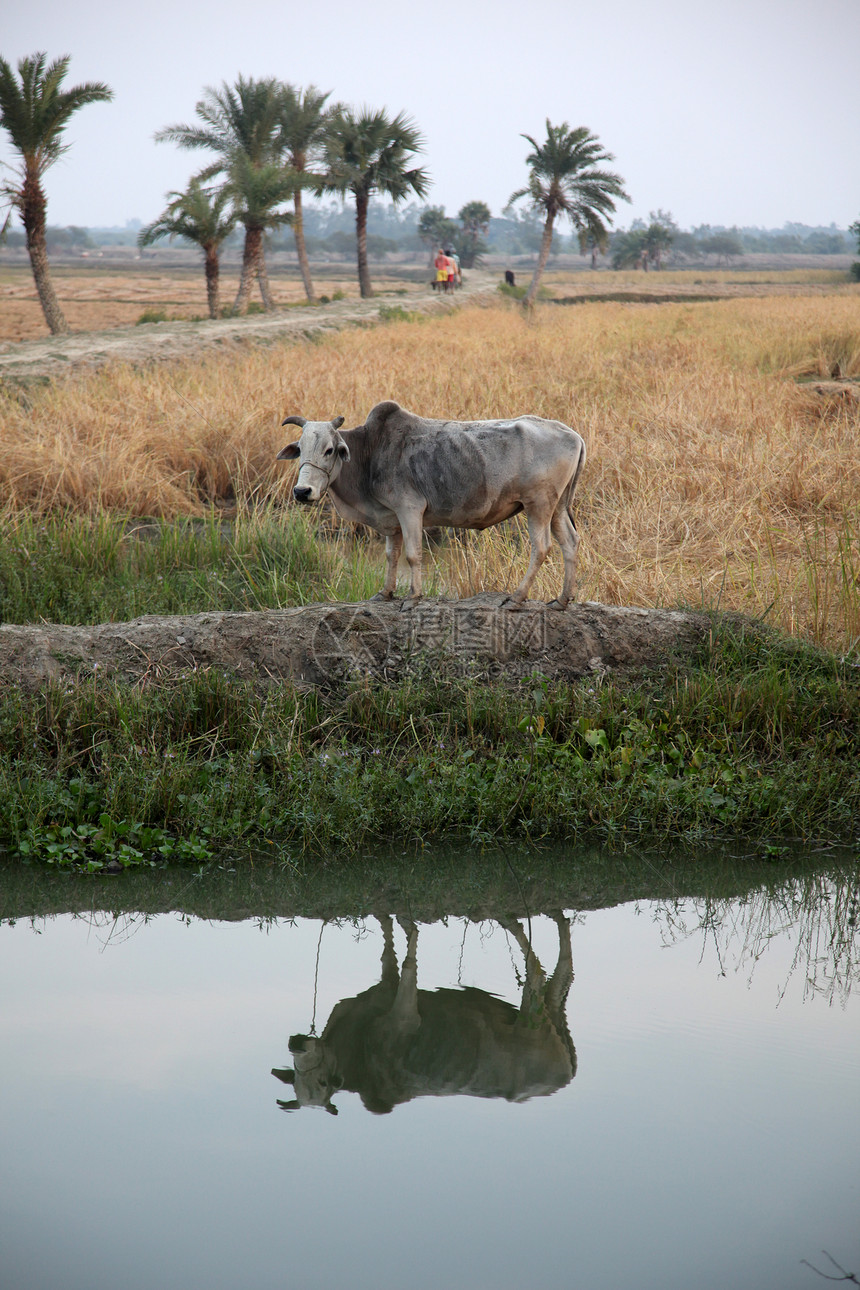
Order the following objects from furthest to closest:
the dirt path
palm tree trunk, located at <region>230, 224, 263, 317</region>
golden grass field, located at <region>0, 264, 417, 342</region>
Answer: golden grass field, located at <region>0, 264, 417, 342</region>
palm tree trunk, located at <region>230, 224, 263, 317</region>
the dirt path

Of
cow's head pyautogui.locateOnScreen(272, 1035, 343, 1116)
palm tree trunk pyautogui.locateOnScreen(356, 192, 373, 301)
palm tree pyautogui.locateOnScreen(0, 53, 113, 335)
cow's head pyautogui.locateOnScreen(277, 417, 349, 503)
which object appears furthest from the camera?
palm tree trunk pyautogui.locateOnScreen(356, 192, 373, 301)

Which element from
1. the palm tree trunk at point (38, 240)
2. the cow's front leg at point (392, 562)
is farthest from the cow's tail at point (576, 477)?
the palm tree trunk at point (38, 240)

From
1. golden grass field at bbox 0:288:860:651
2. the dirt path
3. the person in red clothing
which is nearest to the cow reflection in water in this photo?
golden grass field at bbox 0:288:860:651

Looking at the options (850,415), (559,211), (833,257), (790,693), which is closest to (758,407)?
(850,415)

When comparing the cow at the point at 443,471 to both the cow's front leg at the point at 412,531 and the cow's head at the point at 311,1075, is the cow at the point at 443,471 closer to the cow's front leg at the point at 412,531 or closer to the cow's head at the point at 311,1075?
the cow's front leg at the point at 412,531

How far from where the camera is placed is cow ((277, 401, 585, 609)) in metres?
4.74

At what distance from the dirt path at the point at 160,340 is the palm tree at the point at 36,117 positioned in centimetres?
314

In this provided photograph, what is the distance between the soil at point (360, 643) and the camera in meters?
5.36

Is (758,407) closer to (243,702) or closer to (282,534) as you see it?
(282,534)

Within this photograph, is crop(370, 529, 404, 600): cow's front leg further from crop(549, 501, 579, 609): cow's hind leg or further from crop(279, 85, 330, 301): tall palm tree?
crop(279, 85, 330, 301): tall palm tree

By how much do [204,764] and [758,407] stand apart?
8.47 m

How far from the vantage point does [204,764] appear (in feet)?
16.0

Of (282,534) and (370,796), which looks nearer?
(370,796)

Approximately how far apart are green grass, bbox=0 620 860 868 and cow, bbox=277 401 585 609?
33.6 inches
